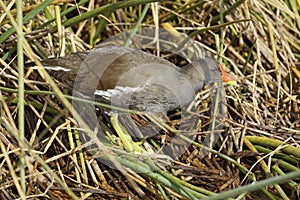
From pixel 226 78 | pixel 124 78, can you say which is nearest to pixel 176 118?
pixel 226 78

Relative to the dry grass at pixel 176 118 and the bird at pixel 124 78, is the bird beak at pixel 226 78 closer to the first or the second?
the dry grass at pixel 176 118

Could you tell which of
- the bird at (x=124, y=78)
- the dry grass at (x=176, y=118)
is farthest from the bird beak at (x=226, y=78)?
the bird at (x=124, y=78)

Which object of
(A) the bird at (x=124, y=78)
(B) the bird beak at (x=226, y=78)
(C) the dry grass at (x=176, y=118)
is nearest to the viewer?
(C) the dry grass at (x=176, y=118)

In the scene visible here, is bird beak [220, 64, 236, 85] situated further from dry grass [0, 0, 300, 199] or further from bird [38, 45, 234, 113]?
bird [38, 45, 234, 113]

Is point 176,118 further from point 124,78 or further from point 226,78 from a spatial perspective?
point 124,78

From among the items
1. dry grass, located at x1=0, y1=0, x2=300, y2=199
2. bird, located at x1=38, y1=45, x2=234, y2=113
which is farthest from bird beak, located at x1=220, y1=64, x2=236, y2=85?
bird, located at x1=38, y1=45, x2=234, y2=113

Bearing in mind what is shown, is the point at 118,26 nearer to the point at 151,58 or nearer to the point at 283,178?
the point at 151,58
